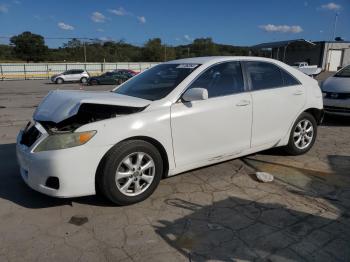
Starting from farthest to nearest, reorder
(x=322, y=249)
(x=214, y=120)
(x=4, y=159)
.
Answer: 1. (x=4, y=159)
2. (x=214, y=120)
3. (x=322, y=249)

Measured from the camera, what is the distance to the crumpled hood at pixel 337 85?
778cm

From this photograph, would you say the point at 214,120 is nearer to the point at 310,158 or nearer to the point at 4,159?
the point at 310,158

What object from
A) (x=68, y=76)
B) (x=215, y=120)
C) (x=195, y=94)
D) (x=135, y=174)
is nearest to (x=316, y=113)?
(x=215, y=120)

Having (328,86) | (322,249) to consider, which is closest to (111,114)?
(322,249)

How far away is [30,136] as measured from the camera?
372cm

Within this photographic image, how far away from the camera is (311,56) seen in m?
56.2

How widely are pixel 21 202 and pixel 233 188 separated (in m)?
2.48

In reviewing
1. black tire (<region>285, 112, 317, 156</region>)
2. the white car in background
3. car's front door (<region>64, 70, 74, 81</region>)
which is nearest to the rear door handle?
black tire (<region>285, 112, 317, 156</region>)

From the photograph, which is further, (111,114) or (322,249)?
(111,114)

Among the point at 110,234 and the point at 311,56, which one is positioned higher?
the point at 311,56

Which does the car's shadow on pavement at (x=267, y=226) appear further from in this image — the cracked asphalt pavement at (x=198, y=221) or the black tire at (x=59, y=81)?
the black tire at (x=59, y=81)

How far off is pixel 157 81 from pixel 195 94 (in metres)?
0.82

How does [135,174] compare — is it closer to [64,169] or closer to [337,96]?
[64,169]

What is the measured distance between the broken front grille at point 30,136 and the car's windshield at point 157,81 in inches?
49.5
